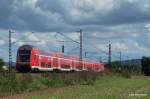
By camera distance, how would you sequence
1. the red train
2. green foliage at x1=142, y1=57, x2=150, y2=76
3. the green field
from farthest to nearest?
green foliage at x1=142, y1=57, x2=150, y2=76, the red train, the green field

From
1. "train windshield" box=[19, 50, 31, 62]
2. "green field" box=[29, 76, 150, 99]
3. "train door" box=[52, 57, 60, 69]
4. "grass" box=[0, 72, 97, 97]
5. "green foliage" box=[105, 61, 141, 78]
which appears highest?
"train windshield" box=[19, 50, 31, 62]

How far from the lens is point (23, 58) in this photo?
198 ft

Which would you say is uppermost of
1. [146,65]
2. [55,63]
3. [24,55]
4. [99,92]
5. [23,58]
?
[24,55]

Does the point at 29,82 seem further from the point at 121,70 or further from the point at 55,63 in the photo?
the point at 121,70

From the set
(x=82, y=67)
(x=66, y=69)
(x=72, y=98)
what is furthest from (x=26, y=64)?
(x=72, y=98)

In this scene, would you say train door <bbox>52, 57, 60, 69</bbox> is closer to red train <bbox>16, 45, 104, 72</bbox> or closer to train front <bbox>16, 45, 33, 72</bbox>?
red train <bbox>16, 45, 104, 72</bbox>

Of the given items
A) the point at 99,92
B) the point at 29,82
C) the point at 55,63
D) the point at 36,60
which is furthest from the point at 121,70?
the point at 99,92

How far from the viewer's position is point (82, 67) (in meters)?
78.9

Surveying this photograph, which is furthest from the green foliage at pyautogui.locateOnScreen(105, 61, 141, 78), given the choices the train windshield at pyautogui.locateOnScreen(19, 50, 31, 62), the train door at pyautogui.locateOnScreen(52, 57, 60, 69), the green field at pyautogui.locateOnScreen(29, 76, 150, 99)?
the green field at pyautogui.locateOnScreen(29, 76, 150, 99)

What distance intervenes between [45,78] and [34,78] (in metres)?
2.94

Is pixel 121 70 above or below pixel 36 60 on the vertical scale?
below

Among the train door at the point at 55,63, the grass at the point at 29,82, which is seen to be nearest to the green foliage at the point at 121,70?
the train door at the point at 55,63

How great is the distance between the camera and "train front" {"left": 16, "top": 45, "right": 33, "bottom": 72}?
59.9 metres

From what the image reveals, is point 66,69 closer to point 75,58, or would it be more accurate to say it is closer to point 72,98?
point 75,58
